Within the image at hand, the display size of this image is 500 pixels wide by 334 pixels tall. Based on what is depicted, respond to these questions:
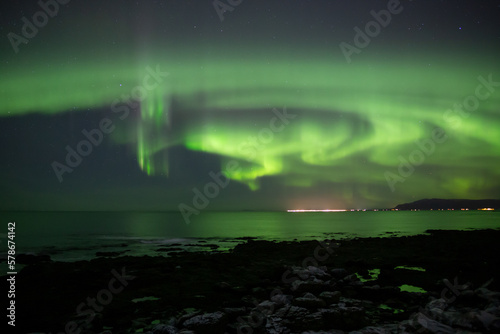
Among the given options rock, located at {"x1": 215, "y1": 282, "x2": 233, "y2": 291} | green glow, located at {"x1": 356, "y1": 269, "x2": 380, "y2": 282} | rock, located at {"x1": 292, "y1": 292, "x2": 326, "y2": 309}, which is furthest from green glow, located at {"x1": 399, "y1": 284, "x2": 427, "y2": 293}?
rock, located at {"x1": 215, "y1": 282, "x2": 233, "y2": 291}

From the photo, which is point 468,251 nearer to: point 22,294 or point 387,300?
point 387,300

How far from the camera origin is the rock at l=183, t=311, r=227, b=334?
26.3 ft

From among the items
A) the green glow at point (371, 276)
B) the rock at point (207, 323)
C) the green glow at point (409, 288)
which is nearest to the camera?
the rock at point (207, 323)

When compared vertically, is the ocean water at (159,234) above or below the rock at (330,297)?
below

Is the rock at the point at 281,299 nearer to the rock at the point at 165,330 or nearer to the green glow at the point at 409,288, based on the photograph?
the rock at the point at 165,330

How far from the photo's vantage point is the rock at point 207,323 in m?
8.02

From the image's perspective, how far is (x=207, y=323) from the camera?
26.8ft

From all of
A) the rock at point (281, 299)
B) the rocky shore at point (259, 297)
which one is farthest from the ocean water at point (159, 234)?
the rock at point (281, 299)

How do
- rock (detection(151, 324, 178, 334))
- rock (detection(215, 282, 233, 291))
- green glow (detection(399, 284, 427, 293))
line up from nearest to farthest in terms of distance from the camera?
rock (detection(151, 324, 178, 334)) → green glow (detection(399, 284, 427, 293)) → rock (detection(215, 282, 233, 291))

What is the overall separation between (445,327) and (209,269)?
446 inches

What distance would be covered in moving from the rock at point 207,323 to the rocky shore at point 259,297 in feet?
0.09

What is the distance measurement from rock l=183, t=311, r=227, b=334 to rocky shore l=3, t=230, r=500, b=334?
0.03 m

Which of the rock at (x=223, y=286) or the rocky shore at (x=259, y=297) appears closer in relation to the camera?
the rocky shore at (x=259, y=297)

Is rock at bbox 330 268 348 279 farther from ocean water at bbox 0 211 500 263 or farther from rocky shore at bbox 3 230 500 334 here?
ocean water at bbox 0 211 500 263
